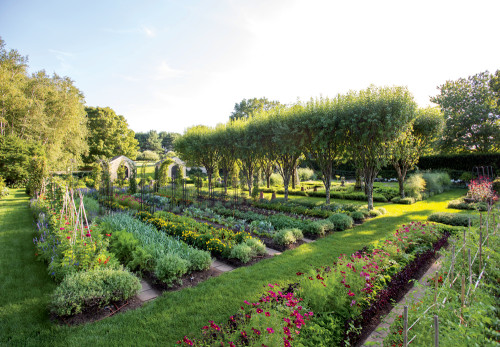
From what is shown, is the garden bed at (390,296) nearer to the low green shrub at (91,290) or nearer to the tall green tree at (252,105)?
the low green shrub at (91,290)

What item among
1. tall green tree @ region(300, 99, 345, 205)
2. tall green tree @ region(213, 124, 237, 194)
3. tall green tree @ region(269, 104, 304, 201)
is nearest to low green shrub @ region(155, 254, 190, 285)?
tall green tree @ region(300, 99, 345, 205)

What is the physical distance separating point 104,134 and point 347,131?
1483 inches

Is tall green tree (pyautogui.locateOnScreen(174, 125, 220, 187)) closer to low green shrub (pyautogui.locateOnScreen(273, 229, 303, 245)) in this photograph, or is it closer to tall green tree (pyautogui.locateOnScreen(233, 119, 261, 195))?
tall green tree (pyautogui.locateOnScreen(233, 119, 261, 195))

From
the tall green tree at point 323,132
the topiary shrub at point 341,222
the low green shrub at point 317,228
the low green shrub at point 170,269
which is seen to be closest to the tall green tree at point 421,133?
the tall green tree at point 323,132

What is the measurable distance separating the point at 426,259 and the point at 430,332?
12.7 ft

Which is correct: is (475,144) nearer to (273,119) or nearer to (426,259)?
(273,119)

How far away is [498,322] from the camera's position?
2.16 m

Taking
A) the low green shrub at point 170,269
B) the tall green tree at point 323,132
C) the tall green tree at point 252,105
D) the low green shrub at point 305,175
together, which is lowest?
the low green shrub at point 170,269

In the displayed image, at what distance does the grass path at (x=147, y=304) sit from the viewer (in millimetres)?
3150

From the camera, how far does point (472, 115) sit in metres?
25.6

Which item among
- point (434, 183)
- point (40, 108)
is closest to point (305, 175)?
point (434, 183)

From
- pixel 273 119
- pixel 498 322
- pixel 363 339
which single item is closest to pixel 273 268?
pixel 363 339

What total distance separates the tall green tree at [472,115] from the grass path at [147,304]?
1152 inches

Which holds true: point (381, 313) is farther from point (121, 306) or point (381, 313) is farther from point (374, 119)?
point (374, 119)
